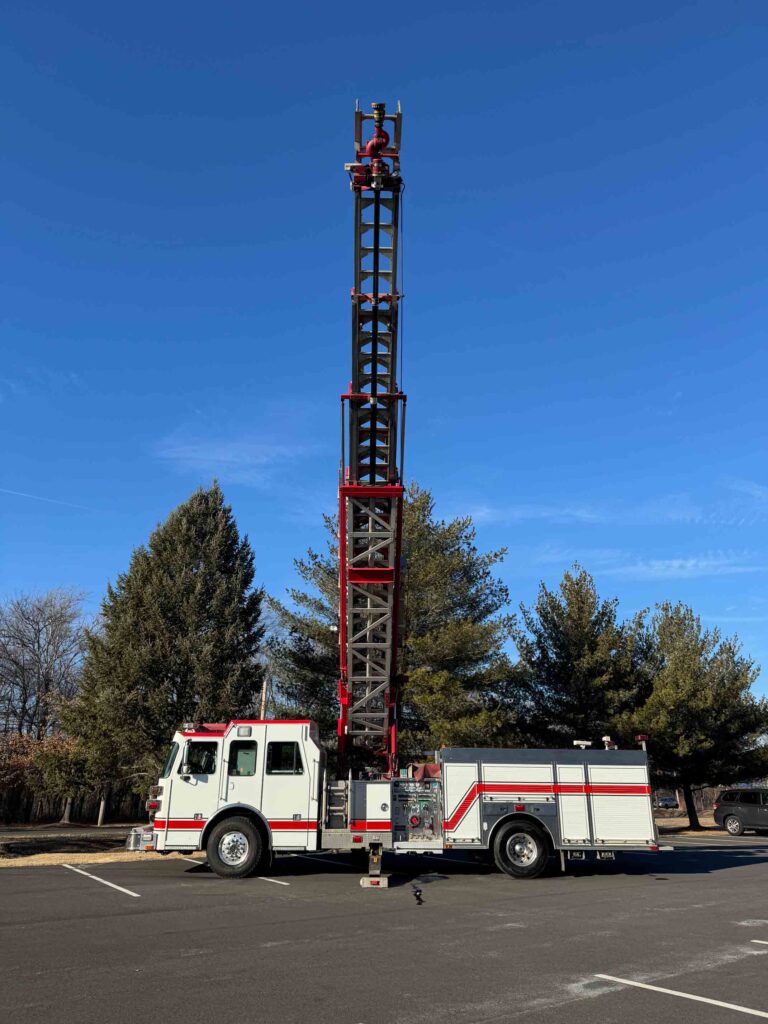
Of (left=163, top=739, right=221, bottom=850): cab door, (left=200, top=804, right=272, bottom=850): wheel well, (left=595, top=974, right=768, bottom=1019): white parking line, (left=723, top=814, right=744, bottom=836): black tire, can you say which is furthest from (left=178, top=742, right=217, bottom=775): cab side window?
(left=723, top=814, right=744, bottom=836): black tire

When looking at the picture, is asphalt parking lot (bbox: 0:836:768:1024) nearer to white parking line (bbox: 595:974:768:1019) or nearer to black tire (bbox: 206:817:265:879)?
white parking line (bbox: 595:974:768:1019)

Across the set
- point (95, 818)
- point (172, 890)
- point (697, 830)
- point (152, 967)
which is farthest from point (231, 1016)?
point (95, 818)

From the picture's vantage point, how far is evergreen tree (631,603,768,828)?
96.7 feet

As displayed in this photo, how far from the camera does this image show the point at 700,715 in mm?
30594

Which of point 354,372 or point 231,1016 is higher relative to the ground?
point 354,372

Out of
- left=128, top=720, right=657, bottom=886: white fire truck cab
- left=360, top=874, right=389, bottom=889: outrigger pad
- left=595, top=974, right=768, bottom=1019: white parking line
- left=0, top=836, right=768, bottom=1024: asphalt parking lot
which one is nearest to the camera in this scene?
left=595, top=974, right=768, bottom=1019: white parking line

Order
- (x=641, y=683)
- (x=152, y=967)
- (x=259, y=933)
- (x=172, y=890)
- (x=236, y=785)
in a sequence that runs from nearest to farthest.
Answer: (x=152, y=967) → (x=259, y=933) → (x=172, y=890) → (x=236, y=785) → (x=641, y=683)

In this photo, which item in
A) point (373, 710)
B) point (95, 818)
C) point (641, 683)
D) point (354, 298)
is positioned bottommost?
point (95, 818)

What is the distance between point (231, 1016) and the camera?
225 inches

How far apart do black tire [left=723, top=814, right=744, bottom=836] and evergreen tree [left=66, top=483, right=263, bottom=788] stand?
1903 centimetres

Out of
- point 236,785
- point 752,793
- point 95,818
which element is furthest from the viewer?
point 95,818

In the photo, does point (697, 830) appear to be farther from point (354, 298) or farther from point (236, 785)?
point (354, 298)

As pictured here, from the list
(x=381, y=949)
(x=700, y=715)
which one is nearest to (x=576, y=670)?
(x=700, y=715)

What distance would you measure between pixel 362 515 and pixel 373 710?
14.2 ft
